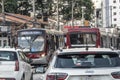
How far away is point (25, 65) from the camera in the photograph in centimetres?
1703

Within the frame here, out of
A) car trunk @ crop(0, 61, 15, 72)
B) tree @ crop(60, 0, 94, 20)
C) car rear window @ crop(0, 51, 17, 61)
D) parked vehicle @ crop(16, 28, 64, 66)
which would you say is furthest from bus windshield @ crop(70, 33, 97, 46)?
tree @ crop(60, 0, 94, 20)

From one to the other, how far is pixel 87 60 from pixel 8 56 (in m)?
6.17

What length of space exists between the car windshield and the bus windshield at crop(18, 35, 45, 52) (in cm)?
2442

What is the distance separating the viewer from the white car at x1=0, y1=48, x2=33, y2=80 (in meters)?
15.3

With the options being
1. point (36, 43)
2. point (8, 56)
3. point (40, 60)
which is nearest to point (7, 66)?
point (8, 56)

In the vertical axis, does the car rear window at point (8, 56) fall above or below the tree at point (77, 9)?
above

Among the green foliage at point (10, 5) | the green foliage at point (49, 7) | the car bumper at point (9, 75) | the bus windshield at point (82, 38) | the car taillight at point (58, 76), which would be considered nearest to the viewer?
the car taillight at point (58, 76)

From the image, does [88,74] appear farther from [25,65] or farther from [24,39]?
[24,39]

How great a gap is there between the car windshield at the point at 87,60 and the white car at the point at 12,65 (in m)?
4.95

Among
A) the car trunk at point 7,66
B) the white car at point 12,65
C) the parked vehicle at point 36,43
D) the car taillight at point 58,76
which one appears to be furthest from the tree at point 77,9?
the car taillight at point 58,76

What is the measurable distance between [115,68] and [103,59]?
37cm

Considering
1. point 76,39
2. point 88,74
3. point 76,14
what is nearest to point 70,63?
point 88,74

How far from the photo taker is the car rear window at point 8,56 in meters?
16.0

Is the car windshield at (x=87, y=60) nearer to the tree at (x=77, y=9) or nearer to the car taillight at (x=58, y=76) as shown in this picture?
the car taillight at (x=58, y=76)
